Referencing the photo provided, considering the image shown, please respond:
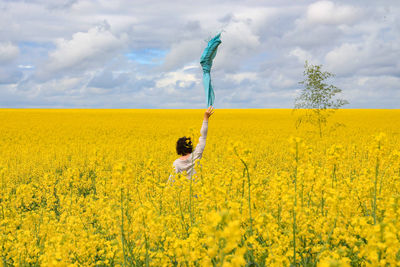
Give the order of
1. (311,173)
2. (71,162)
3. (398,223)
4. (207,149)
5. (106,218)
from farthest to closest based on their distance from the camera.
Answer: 1. (207,149)
2. (71,162)
3. (106,218)
4. (311,173)
5. (398,223)

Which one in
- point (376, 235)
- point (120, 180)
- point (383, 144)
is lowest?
point (376, 235)

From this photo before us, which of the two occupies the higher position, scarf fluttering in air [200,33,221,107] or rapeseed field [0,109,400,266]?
scarf fluttering in air [200,33,221,107]

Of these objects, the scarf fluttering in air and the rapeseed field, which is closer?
the rapeseed field

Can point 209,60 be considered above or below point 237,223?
above

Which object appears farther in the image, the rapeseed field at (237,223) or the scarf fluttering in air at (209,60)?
the scarf fluttering in air at (209,60)

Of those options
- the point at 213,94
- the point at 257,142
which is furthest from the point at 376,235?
the point at 257,142

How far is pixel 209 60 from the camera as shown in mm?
6477

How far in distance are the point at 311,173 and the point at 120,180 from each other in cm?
227

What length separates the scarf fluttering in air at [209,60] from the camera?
20.7 ft

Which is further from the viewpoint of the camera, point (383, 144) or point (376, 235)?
point (383, 144)

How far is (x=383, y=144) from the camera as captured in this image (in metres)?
3.75

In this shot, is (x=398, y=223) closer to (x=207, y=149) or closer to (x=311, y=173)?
(x=311, y=173)

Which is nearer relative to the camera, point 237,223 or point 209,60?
point 237,223

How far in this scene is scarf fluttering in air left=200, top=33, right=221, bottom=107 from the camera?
6301 millimetres
